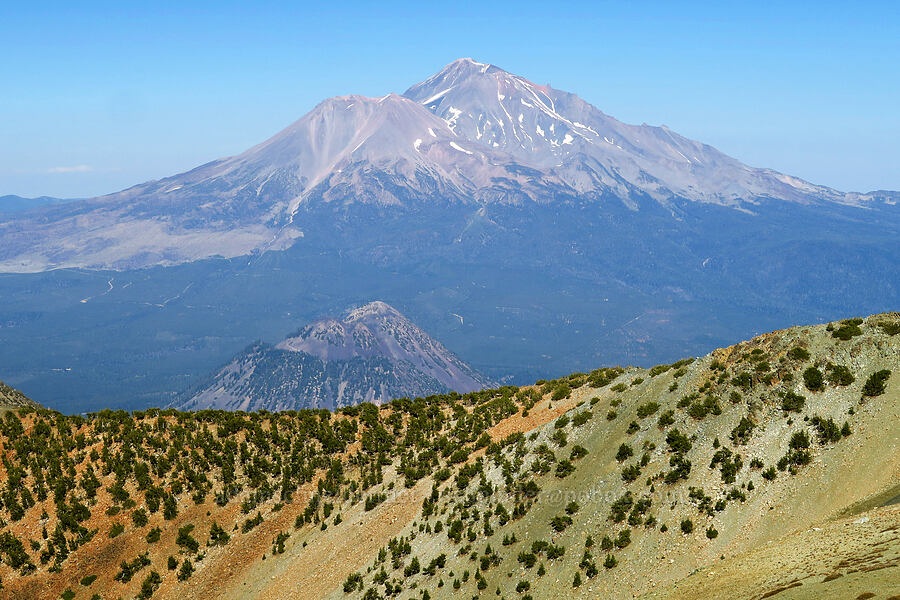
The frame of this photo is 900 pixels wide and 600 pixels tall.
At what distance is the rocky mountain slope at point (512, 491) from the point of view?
106 feet

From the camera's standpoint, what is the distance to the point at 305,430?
189 feet

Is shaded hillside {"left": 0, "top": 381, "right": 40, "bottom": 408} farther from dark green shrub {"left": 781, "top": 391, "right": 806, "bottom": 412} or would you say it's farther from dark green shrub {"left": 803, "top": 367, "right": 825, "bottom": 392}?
dark green shrub {"left": 803, "top": 367, "right": 825, "bottom": 392}

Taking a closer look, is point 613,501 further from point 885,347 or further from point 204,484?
point 204,484

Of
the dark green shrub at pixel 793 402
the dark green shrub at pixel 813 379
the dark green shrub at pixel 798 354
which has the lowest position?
the dark green shrub at pixel 793 402

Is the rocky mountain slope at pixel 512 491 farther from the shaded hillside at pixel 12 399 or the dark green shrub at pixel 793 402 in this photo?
the shaded hillside at pixel 12 399

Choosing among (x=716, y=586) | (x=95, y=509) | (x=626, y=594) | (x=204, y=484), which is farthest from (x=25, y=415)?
(x=716, y=586)

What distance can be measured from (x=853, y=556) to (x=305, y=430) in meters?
42.9

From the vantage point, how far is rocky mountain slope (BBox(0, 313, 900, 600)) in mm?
32250

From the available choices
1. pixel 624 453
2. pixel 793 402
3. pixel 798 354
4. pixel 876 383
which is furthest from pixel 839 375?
pixel 624 453

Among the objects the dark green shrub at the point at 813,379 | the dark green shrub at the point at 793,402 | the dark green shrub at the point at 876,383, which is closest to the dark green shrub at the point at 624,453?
the dark green shrub at the point at 793,402

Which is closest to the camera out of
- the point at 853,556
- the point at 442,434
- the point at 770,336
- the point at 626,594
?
the point at 853,556

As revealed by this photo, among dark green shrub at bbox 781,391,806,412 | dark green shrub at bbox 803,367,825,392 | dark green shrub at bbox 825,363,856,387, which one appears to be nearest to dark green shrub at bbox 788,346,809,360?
dark green shrub at bbox 803,367,825,392

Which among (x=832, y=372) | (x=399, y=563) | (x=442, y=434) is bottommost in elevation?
(x=399, y=563)

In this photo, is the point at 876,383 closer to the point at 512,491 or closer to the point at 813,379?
the point at 813,379
